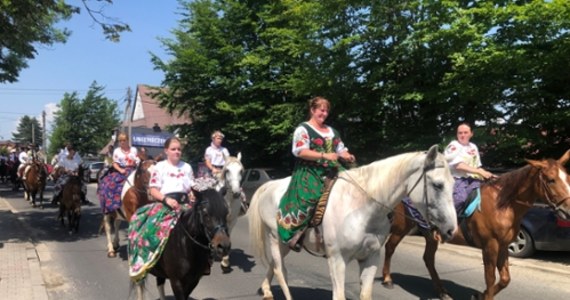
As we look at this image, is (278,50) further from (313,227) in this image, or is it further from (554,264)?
(313,227)

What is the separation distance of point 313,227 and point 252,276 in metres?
3.19

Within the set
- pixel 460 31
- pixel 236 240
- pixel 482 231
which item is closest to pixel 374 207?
pixel 482 231

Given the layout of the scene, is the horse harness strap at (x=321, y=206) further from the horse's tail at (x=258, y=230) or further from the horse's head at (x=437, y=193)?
the horse's tail at (x=258, y=230)

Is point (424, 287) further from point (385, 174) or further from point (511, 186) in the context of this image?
point (385, 174)

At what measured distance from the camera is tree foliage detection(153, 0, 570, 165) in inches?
418

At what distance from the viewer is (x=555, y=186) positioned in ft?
18.6


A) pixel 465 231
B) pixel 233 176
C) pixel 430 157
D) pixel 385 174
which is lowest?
pixel 465 231

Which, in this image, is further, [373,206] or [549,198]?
[549,198]

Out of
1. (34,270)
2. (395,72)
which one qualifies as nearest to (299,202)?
(34,270)

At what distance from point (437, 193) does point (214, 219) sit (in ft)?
6.56

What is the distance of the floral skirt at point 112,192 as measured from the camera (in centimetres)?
970

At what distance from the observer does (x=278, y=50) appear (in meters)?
19.9

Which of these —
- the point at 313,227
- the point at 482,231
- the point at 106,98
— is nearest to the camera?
the point at 313,227

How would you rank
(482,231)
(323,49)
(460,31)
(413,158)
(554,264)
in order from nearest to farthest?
(413,158), (482,231), (554,264), (460,31), (323,49)
